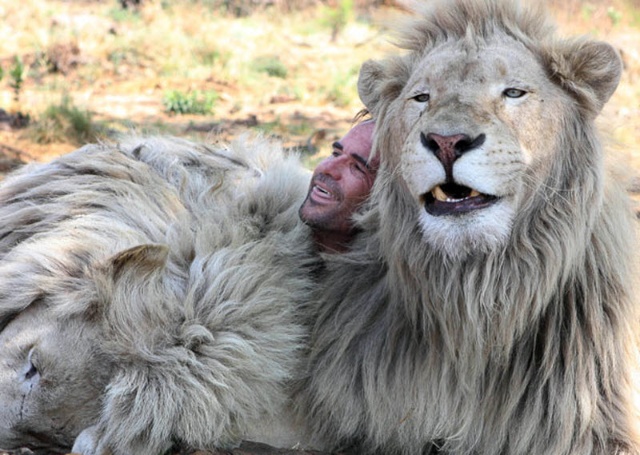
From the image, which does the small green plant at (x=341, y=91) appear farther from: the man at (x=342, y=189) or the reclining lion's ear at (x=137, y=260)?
the reclining lion's ear at (x=137, y=260)

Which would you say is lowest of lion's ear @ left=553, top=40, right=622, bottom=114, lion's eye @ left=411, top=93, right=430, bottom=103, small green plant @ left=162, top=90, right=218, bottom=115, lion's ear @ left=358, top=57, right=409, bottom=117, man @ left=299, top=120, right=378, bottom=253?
small green plant @ left=162, top=90, right=218, bottom=115

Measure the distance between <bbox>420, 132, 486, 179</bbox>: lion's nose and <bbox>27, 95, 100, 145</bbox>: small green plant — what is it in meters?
5.66

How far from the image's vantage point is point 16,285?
13.6 feet

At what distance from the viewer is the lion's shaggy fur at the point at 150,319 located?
384cm

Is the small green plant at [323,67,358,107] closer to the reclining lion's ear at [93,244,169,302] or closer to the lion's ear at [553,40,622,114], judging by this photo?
the reclining lion's ear at [93,244,169,302]

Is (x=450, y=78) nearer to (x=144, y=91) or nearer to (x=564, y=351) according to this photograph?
(x=564, y=351)

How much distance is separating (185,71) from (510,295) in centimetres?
Result: 837

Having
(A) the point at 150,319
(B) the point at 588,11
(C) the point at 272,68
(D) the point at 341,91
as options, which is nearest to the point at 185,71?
(C) the point at 272,68

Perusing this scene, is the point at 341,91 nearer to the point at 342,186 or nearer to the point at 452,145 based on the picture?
the point at 342,186

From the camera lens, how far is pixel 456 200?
3.40 metres

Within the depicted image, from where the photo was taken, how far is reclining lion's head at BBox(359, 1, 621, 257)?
334 cm

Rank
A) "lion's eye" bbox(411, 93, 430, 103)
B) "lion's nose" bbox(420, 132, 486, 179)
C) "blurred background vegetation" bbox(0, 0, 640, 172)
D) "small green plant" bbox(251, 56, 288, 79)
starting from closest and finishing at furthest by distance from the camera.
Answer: "lion's nose" bbox(420, 132, 486, 179), "lion's eye" bbox(411, 93, 430, 103), "blurred background vegetation" bbox(0, 0, 640, 172), "small green plant" bbox(251, 56, 288, 79)

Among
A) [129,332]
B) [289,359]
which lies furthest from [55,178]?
[289,359]

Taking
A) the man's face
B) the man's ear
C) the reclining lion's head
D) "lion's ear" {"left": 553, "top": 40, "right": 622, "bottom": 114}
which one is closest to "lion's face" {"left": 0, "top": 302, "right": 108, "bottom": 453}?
the man's ear
